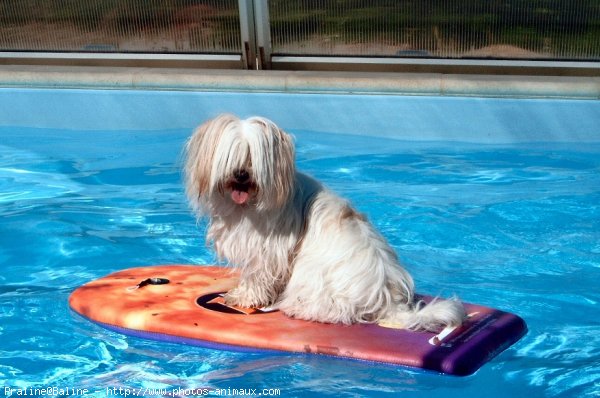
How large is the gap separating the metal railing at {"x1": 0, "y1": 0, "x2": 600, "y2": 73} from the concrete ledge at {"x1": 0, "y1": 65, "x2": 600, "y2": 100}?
0.52 metres

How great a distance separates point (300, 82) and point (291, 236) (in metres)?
4.44

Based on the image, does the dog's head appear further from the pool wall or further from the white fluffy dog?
the pool wall

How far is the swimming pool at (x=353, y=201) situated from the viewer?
4.56 meters

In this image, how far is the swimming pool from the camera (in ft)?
15.0

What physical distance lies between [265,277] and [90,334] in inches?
41.7

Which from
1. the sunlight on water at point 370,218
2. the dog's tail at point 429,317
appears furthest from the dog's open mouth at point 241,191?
the dog's tail at point 429,317

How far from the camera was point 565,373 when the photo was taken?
461cm

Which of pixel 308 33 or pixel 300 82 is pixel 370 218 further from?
pixel 308 33

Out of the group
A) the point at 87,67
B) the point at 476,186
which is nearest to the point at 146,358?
the point at 476,186

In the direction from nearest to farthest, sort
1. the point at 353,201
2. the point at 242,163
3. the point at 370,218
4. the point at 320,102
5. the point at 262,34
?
the point at 242,163 < the point at 370,218 < the point at 353,201 < the point at 320,102 < the point at 262,34

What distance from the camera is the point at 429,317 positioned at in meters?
4.56

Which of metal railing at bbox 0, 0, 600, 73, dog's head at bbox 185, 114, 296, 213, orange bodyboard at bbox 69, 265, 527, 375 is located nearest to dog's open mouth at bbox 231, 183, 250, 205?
dog's head at bbox 185, 114, 296, 213

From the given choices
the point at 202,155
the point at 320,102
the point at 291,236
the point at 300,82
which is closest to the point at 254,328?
the point at 291,236

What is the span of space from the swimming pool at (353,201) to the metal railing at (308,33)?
96cm
